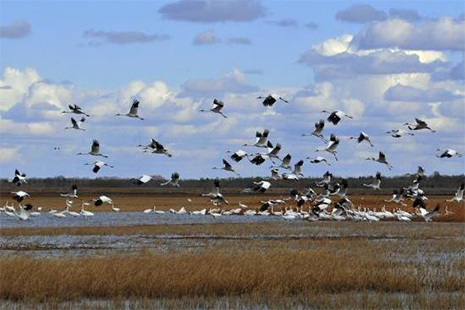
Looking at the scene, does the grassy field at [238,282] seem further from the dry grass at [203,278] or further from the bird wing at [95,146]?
the bird wing at [95,146]

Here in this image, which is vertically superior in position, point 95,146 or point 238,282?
point 95,146

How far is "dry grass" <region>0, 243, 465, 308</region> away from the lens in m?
21.1

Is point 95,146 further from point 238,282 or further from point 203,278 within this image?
point 238,282

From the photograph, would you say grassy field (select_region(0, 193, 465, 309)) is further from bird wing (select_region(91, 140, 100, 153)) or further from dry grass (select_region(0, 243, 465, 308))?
bird wing (select_region(91, 140, 100, 153))

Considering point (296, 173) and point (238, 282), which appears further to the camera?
point (296, 173)

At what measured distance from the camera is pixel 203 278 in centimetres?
2164

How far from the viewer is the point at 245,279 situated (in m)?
21.8

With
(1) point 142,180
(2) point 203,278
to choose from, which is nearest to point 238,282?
(2) point 203,278

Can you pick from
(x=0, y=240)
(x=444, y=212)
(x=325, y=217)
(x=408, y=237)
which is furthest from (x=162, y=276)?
(x=444, y=212)

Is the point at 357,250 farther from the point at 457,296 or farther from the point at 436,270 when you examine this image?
the point at 457,296

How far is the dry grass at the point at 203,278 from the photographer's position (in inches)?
829

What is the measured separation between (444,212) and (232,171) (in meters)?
30.2

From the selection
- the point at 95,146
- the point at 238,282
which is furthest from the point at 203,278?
the point at 95,146

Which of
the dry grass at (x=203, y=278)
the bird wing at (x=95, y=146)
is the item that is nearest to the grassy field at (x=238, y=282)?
the dry grass at (x=203, y=278)
